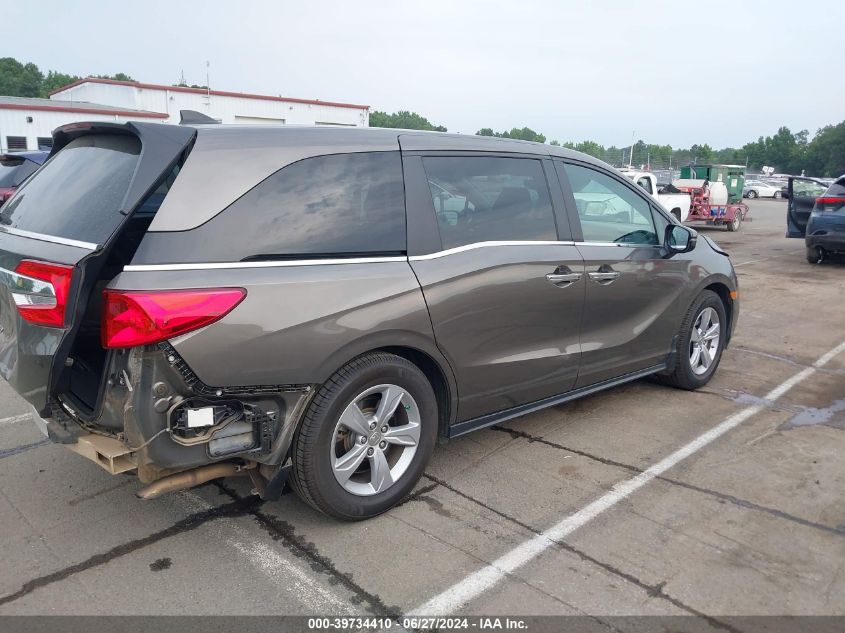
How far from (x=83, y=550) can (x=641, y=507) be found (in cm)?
269

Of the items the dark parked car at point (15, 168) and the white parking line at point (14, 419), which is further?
the dark parked car at point (15, 168)

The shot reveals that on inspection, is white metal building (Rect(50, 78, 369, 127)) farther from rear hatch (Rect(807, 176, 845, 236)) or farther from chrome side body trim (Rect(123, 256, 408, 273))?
chrome side body trim (Rect(123, 256, 408, 273))

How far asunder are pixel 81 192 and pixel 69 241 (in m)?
0.31

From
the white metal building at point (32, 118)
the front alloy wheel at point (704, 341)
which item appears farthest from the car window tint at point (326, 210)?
the white metal building at point (32, 118)

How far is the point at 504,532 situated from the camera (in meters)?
3.29

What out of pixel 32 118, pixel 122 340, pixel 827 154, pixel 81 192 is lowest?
pixel 122 340

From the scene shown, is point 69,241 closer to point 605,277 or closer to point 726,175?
point 605,277

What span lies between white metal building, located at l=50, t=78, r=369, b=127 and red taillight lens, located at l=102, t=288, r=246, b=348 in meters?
34.3

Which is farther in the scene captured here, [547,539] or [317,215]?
[547,539]

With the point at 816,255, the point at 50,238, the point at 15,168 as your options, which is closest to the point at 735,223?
the point at 816,255

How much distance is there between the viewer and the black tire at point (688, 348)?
5.07m

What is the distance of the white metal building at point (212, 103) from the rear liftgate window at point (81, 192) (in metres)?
33.2

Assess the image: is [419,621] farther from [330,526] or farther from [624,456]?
[624,456]

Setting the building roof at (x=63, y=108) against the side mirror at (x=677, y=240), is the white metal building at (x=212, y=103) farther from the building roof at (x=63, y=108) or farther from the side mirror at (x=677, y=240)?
the side mirror at (x=677, y=240)
